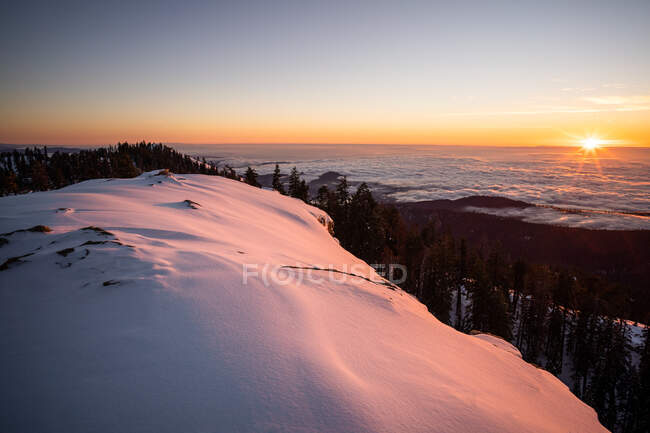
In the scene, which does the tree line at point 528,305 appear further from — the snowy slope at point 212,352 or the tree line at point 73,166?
the snowy slope at point 212,352

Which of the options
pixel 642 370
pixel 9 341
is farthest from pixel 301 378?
pixel 642 370

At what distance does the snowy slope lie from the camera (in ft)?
8.56

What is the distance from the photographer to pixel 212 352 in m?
3.34

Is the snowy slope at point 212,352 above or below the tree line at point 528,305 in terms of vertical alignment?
above

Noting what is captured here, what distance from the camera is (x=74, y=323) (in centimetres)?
350

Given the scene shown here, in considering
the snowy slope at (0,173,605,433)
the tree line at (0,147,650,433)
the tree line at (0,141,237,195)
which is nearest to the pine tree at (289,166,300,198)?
the tree line at (0,147,650,433)

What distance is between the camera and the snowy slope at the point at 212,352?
2609 millimetres

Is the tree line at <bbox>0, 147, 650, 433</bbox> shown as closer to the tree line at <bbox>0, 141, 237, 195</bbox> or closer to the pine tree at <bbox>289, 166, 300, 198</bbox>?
the pine tree at <bbox>289, 166, 300, 198</bbox>

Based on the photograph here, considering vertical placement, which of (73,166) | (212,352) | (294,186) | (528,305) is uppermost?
(73,166)

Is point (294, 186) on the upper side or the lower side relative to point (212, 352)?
upper

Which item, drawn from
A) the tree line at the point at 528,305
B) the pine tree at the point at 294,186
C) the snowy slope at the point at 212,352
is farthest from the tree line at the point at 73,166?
the snowy slope at the point at 212,352

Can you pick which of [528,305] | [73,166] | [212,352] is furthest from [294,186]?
[73,166]

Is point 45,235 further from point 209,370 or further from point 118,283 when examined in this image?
point 209,370

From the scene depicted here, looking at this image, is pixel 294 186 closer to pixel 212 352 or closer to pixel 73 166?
pixel 212 352
